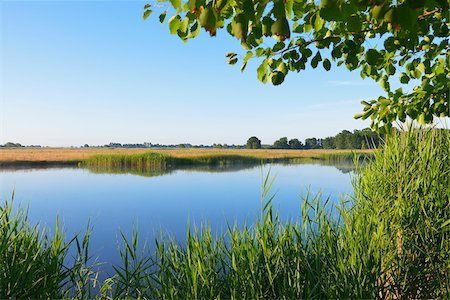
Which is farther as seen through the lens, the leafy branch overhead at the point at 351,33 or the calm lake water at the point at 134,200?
the calm lake water at the point at 134,200

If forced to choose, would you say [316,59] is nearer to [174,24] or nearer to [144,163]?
[174,24]

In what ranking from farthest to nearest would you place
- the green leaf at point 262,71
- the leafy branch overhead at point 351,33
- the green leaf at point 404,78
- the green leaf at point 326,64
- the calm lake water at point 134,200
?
the calm lake water at point 134,200 → the green leaf at point 404,78 → the green leaf at point 326,64 → the green leaf at point 262,71 → the leafy branch overhead at point 351,33

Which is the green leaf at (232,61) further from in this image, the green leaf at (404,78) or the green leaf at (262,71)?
the green leaf at (404,78)

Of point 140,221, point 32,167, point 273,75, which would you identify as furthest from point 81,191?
point 273,75

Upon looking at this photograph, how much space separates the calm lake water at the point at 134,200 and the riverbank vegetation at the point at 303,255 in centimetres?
350

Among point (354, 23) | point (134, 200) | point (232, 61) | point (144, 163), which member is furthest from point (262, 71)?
point (144, 163)

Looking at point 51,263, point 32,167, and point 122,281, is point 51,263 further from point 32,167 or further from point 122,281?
point 32,167

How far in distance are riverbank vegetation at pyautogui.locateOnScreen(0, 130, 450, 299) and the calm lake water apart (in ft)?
11.5

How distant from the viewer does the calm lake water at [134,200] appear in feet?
30.6

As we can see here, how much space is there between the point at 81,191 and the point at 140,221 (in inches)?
291

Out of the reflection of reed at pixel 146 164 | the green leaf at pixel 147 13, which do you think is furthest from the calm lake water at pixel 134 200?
the green leaf at pixel 147 13

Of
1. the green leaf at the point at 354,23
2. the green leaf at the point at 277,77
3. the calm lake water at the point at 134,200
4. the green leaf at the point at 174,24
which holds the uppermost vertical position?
the green leaf at the point at 174,24

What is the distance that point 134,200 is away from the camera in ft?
48.4

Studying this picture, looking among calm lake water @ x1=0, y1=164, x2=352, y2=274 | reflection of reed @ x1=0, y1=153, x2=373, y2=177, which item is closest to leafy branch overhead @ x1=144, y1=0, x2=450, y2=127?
calm lake water @ x1=0, y1=164, x2=352, y2=274
